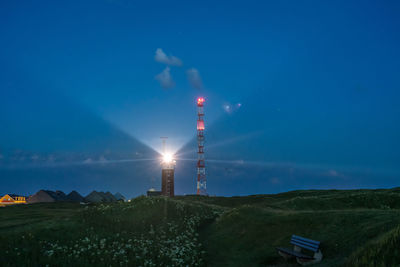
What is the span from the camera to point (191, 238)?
Result: 1012 inches

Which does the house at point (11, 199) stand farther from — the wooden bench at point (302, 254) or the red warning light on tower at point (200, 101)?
the wooden bench at point (302, 254)

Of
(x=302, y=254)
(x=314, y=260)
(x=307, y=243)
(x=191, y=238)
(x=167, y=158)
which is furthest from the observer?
(x=167, y=158)

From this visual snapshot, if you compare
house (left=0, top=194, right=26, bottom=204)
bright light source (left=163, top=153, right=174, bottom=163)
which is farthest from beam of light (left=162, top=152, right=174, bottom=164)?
house (left=0, top=194, right=26, bottom=204)

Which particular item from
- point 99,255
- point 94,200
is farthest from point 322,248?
point 94,200

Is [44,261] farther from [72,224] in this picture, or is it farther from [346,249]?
[346,249]

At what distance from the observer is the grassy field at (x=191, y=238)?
17172 mm

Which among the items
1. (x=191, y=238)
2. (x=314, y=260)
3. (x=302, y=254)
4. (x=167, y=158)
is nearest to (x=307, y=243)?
(x=302, y=254)

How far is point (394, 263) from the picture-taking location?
1050cm

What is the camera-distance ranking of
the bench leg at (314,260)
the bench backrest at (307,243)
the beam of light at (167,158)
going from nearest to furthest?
the bench leg at (314,260), the bench backrest at (307,243), the beam of light at (167,158)

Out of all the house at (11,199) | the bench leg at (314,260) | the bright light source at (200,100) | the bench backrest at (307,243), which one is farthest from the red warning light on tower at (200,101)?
the bench leg at (314,260)

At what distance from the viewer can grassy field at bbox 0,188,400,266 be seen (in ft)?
56.3

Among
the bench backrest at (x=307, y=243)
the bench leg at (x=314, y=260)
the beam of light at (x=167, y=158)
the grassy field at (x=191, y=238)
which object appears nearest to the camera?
the bench leg at (x=314, y=260)

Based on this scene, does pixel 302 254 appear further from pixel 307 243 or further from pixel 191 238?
pixel 191 238

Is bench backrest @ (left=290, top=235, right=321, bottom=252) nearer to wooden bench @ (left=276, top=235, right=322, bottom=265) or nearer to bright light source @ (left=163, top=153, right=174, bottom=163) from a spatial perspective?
wooden bench @ (left=276, top=235, right=322, bottom=265)
